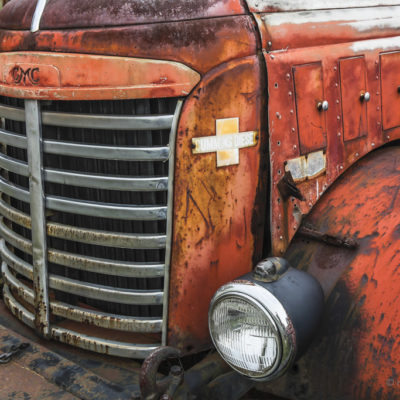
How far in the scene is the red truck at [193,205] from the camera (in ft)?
6.41

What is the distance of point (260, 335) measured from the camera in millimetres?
1829

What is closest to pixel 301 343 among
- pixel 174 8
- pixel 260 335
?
pixel 260 335

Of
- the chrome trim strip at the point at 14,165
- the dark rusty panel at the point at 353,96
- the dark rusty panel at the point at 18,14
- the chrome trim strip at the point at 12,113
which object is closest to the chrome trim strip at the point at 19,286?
the chrome trim strip at the point at 14,165

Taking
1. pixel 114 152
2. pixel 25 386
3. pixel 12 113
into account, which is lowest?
pixel 25 386

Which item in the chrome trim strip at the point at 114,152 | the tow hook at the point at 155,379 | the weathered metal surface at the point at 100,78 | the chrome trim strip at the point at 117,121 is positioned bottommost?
the tow hook at the point at 155,379

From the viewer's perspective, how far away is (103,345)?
231 cm

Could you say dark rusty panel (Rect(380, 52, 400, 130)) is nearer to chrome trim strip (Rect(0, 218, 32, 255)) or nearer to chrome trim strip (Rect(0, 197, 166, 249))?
chrome trim strip (Rect(0, 197, 166, 249))

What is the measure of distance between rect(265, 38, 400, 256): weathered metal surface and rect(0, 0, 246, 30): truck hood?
0.90 feet

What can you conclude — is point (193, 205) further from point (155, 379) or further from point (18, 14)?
point (18, 14)

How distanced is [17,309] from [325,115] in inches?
65.7

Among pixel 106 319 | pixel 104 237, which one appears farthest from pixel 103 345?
pixel 104 237

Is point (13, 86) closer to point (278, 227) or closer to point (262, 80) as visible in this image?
point (262, 80)

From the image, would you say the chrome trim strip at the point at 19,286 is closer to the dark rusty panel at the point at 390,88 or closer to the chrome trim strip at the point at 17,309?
the chrome trim strip at the point at 17,309

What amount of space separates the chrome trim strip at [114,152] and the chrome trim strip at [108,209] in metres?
0.19
